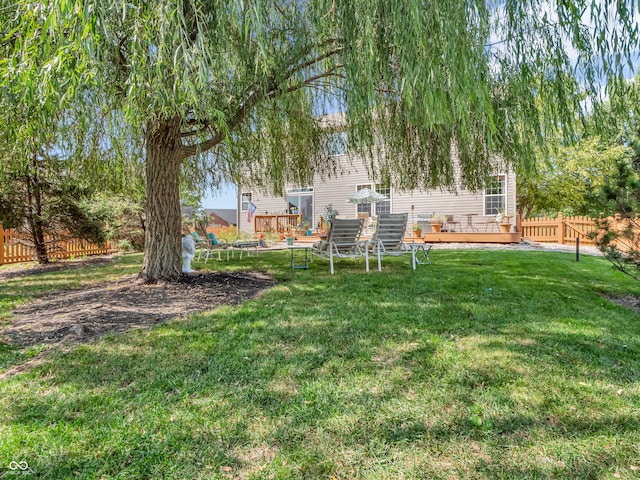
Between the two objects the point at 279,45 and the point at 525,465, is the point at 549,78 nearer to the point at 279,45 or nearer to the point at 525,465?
the point at 279,45

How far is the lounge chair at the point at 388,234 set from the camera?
680cm

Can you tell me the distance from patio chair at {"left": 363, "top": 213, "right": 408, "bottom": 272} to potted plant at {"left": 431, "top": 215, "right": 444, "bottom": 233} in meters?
8.25

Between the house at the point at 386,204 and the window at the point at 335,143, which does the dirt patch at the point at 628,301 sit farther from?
the house at the point at 386,204

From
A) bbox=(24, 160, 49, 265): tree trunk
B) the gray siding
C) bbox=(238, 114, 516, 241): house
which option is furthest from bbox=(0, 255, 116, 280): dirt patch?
the gray siding

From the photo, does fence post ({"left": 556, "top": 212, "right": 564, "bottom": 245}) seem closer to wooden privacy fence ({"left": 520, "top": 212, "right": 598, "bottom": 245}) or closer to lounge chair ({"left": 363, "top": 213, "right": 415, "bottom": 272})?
wooden privacy fence ({"left": 520, "top": 212, "right": 598, "bottom": 245})

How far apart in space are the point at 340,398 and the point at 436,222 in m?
14.0

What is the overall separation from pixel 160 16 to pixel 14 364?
9.10ft

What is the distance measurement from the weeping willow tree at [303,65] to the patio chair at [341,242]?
5.72ft

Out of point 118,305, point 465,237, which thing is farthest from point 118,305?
point 465,237

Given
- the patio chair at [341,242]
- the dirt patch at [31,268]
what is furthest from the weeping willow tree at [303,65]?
the dirt patch at [31,268]

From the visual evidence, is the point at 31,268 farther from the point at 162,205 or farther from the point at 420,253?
the point at 420,253

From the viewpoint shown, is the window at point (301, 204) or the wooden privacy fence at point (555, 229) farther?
the window at point (301, 204)

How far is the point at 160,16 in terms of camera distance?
8.80ft

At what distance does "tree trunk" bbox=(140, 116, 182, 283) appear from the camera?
534 cm
